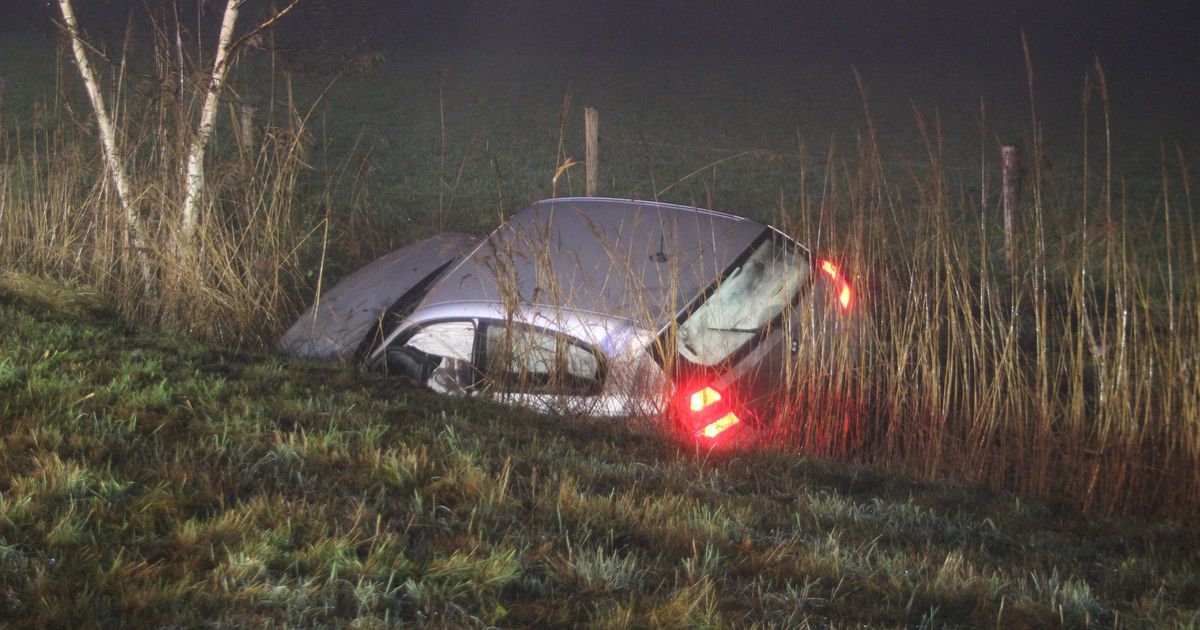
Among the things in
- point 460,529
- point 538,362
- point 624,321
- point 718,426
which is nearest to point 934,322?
point 718,426

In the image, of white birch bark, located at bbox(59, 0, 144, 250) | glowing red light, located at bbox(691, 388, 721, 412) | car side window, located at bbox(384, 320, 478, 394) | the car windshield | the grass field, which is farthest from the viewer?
white birch bark, located at bbox(59, 0, 144, 250)

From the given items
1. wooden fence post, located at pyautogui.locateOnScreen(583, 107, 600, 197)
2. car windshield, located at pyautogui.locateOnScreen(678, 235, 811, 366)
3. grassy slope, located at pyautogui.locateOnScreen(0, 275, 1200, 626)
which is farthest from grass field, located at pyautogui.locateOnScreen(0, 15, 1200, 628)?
wooden fence post, located at pyautogui.locateOnScreen(583, 107, 600, 197)

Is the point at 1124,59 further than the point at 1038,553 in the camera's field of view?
Yes

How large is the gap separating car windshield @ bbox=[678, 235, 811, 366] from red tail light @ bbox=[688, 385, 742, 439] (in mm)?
180

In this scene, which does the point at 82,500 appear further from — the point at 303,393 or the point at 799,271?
the point at 799,271

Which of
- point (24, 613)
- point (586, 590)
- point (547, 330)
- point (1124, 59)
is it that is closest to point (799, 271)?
point (547, 330)

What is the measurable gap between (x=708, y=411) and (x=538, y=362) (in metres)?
1.04

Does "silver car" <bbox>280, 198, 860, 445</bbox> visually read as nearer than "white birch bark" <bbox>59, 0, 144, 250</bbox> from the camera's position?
Yes

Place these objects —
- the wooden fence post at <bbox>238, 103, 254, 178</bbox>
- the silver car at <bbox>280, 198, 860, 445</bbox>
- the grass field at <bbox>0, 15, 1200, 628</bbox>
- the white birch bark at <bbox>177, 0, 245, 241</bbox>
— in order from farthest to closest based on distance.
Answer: the white birch bark at <bbox>177, 0, 245, 241</bbox> → the wooden fence post at <bbox>238, 103, 254, 178</bbox> → the silver car at <bbox>280, 198, 860, 445</bbox> → the grass field at <bbox>0, 15, 1200, 628</bbox>

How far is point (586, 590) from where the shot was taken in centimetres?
276

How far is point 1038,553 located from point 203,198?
5.26 metres

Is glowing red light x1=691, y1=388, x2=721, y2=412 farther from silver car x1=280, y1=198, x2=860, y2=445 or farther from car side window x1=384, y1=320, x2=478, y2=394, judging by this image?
car side window x1=384, y1=320, x2=478, y2=394

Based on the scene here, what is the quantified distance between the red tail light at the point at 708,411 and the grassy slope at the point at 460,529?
22cm

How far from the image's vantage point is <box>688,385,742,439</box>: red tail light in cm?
475
